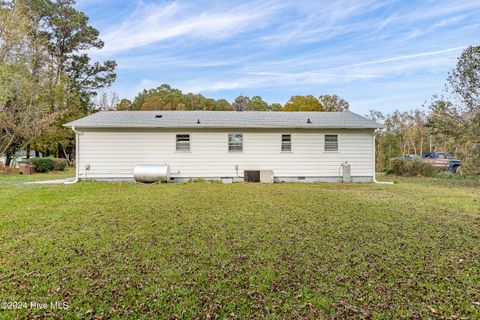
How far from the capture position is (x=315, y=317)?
2.43 m

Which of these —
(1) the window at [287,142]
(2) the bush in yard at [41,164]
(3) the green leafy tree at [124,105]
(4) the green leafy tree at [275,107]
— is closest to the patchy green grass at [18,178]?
(2) the bush in yard at [41,164]

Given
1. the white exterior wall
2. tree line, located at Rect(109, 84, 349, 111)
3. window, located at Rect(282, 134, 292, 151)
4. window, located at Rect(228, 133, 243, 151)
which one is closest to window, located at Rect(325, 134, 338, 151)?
the white exterior wall

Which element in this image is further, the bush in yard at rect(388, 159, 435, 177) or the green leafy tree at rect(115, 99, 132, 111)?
the green leafy tree at rect(115, 99, 132, 111)

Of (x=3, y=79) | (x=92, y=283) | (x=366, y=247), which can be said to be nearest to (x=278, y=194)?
(x=366, y=247)

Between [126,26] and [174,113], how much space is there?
4.61 metres

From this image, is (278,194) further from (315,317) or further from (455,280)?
(315,317)

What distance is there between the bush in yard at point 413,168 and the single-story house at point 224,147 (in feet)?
14.9

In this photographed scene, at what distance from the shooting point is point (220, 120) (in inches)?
511

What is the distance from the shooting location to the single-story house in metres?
12.1

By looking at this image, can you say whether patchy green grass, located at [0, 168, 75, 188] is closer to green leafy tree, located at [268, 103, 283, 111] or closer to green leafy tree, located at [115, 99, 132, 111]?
green leafy tree, located at [115, 99, 132, 111]

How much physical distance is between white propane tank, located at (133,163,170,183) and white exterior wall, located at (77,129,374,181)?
0.61 meters

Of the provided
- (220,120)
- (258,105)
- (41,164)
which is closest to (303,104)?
(258,105)

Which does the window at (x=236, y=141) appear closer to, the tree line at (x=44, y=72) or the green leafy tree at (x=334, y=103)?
the tree line at (x=44, y=72)

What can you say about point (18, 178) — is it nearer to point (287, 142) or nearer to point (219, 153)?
point (219, 153)
